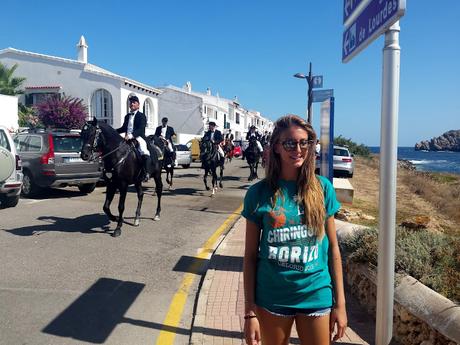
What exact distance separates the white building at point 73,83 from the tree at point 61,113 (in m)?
2.36

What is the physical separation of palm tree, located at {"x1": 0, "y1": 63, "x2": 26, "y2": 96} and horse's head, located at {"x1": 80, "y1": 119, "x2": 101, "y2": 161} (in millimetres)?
29273

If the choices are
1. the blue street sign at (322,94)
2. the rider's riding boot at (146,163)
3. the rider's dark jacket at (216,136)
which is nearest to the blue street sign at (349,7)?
the blue street sign at (322,94)

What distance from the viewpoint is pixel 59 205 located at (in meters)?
12.0

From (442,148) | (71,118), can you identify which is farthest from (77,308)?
(442,148)

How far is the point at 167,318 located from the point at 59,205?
802 centimetres

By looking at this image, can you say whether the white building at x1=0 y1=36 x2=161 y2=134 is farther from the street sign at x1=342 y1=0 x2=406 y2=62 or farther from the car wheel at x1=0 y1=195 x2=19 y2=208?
the street sign at x1=342 y1=0 x2=406 y2=62

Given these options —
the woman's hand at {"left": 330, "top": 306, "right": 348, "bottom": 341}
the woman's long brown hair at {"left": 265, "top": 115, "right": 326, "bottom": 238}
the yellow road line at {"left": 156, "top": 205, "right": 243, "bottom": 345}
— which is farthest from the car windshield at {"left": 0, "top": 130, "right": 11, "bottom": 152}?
the woman's hand at {"left": 330, "top": 306, "right": 348, "bottom": 341}

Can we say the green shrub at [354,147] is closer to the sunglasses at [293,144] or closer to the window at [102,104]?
the window at [102,104]

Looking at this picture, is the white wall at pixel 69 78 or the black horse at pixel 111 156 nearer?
the black horse at pixel 111 156

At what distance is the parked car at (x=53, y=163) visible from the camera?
12781 mm

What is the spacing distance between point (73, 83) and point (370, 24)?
35778 mm

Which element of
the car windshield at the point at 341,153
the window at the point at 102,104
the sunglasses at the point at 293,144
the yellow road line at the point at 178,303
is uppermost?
the window at the point at 102,104

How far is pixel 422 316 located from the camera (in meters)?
3.74

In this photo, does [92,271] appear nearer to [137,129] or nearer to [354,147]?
[137,129]
